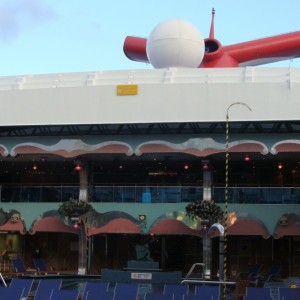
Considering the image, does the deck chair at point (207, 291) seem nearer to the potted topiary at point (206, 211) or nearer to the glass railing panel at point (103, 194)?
the potted topiary at point (206, 211)

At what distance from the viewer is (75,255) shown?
3703cm

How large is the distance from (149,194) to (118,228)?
2.38 meters

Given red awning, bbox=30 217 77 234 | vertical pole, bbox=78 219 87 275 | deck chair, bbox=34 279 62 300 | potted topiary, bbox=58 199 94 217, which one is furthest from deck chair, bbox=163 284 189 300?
red awning, bbox=30 217 77 234

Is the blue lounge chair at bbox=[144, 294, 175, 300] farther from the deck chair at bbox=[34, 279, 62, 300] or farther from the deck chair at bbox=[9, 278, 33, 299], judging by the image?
the deck chair at bbox=[9, 278, 33, 299]

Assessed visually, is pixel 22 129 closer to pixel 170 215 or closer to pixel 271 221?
pixel 170 215

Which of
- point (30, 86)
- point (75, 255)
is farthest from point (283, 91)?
point (75, 255)

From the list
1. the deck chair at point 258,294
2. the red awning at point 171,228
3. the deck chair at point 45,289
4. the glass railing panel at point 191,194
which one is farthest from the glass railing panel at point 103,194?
the deck chair at point 258,294

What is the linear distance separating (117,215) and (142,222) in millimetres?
1358

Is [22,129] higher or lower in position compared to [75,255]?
higher

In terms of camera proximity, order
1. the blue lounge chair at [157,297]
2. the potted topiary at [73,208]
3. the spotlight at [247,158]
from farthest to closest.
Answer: the spotlight at [247,158], the potted topiary at [73,208], the blue lounge chair at [157,297]

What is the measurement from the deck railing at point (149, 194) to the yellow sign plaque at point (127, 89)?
16.9ft

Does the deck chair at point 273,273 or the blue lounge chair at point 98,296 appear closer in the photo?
the blue lounge chair at point 98,296

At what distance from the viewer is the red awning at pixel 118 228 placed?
103ft

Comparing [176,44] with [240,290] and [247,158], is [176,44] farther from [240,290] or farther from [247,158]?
[240,290]
